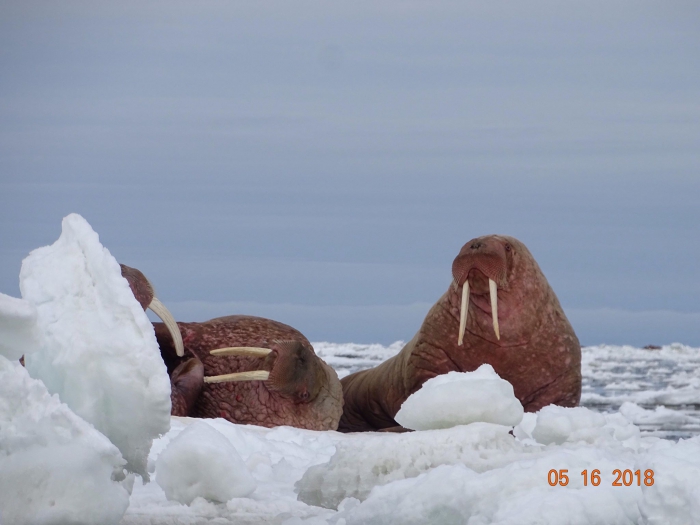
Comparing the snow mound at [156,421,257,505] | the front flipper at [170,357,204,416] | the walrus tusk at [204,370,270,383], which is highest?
the snow mound at [156,421,257,505]

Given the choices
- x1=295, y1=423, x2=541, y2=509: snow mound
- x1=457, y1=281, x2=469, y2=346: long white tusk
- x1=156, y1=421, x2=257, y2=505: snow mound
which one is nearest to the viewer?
x1=156, y1=421, x2=257, y2=505: snow mound

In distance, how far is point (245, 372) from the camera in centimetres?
593

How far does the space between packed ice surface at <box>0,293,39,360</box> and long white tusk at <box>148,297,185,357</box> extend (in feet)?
10.5

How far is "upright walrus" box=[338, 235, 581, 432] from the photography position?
6.26m

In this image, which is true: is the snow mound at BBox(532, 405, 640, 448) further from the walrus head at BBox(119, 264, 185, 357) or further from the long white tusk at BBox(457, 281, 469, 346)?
the walrus head at BBox(119, 264, 185, 357)

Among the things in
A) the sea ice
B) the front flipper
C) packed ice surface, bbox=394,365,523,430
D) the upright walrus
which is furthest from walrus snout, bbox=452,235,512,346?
the sea ice

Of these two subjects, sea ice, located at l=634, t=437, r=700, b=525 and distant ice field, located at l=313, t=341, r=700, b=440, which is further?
distant ice field, located at l=313, t=341, r=700, b=440

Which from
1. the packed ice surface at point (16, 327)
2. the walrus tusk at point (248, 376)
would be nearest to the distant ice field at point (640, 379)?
the walrus tusk at point (248, 376)

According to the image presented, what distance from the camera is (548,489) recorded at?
2920 millimetres

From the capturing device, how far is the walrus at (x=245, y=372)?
5.99m

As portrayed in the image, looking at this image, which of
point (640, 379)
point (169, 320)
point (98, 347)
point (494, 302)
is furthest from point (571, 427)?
point (640, 379)

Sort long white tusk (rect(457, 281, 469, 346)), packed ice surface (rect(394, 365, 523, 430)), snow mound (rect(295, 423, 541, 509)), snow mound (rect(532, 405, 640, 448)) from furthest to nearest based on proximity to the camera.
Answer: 1. long white tusk (rect(457, 281, 469, 346))
2. snow mound (rect(532, 405, 640, 448))
3. packed ice surface (rect(394, 365, 523, 430))
4. snow mound (rect(295, 423, 541, 509))

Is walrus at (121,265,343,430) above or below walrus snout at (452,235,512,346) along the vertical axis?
below

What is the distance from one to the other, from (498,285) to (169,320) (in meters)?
2.20
